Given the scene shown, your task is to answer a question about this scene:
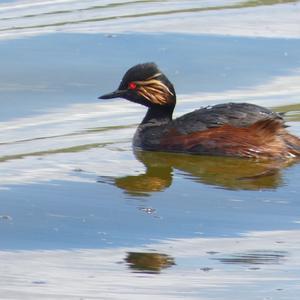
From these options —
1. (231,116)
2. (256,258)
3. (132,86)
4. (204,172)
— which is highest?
(132,86)

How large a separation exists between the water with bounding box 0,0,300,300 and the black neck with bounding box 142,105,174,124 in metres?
0.29

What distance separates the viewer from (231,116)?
486 inches

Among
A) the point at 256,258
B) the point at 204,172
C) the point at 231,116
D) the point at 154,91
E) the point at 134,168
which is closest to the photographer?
the point at 256,258

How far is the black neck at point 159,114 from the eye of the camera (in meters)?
13.2

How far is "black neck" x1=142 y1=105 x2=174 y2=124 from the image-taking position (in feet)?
43.4

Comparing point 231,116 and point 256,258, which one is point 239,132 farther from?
point 256,258

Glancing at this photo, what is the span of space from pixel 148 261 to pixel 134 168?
3024 millimetres

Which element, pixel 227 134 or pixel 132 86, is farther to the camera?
pixel 132 86

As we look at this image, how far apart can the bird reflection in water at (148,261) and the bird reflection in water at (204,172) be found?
1.82 m

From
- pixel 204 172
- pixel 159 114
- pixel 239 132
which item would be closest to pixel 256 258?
pixel 204 172

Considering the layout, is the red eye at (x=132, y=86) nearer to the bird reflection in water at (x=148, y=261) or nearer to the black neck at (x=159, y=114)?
the black neck at (x=159, y=114)

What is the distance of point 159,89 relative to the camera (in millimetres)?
13164

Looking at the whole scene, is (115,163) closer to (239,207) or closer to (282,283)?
(239,207)

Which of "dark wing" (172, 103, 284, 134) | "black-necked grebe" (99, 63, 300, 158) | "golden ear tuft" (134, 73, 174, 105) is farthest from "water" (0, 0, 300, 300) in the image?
"golden ear tuft" (134, 73, 174, 105)
